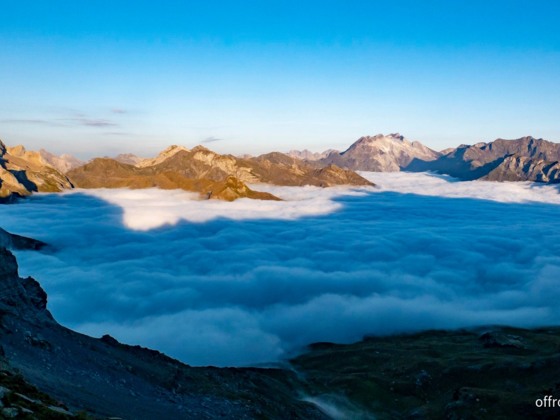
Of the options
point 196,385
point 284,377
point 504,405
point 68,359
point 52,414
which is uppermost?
point 52,414

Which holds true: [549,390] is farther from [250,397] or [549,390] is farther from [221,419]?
[221,419]

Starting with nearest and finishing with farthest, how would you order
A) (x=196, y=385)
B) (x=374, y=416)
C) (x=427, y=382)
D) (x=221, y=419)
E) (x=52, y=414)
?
(x=52, y=414) < (x=221, y=419) < (x=196, y=385) < (x=374, y=416) < (x=427, y=382)

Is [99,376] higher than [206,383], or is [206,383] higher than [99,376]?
[99,376]

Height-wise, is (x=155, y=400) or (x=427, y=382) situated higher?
(x=155, y=400)

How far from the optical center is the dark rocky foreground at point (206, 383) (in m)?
57.7

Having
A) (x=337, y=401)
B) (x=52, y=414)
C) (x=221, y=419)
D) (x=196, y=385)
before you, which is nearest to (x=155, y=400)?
(x=221, y=419)

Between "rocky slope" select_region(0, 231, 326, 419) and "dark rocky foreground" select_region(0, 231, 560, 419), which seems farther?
"dark rocky foreground" select_region(0, 231, 560, 419)

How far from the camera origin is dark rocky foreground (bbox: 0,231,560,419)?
57.7m

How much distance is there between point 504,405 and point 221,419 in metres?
91.1

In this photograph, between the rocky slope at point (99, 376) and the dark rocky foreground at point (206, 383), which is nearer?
the rocky slope at point (99, 376)

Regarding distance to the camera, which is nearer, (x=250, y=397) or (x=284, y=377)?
(x=250, y=397)

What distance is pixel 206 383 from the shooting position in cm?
11081

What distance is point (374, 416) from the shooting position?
14638 centimetres

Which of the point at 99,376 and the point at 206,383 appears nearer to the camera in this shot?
the point at 99,376
